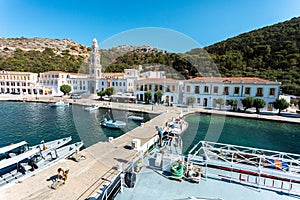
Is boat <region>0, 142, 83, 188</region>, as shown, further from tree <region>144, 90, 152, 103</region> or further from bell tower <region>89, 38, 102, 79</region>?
bell tower <region>89, 38, 102, 79</region>

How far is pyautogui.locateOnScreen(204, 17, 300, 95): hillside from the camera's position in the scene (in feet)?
125

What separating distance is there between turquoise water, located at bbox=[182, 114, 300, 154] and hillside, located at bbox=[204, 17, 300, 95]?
884 inches

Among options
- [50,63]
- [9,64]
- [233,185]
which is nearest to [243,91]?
[233,185]

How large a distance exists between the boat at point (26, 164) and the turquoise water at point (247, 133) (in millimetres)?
7941

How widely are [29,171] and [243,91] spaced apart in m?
27.2

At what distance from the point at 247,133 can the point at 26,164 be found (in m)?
17.1

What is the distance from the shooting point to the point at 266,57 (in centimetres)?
4238

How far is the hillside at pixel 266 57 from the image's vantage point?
3822 centimetres

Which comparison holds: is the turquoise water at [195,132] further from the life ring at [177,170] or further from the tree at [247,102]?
the life ring at [177,170]

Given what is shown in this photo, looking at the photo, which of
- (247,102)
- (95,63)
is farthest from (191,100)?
(95,63)

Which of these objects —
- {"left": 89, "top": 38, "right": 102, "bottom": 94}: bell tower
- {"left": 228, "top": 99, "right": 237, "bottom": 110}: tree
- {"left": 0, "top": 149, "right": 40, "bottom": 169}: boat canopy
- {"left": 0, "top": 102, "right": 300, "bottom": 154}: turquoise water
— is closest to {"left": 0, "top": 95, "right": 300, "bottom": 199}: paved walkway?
{"left": 0, "top": 149, "right": 40, "bottom": 169}: boat canopy

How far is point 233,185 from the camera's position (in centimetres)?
464

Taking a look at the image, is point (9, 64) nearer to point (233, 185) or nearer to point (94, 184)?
point (94, 184)

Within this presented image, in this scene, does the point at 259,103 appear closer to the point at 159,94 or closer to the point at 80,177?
the point at 159,94
